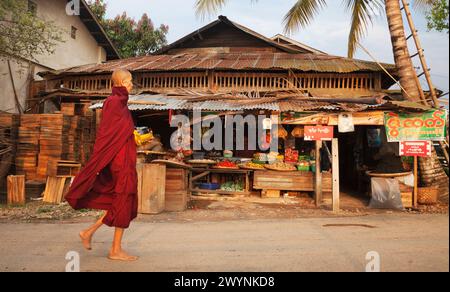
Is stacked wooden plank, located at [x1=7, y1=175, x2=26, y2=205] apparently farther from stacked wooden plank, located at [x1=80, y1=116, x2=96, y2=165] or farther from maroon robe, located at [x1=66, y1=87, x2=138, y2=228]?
maroon robe, located at [x1=66, y1=87, x2=138, y2=228]

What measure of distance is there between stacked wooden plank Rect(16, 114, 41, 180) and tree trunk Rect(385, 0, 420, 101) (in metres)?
9.91

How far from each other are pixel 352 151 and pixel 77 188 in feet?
37.8

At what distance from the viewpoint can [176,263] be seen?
3.66m

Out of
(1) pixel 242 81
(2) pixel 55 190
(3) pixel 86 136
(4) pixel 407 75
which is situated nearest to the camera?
(2) pixel 55 190

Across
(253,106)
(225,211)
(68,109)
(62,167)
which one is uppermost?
(68,109)

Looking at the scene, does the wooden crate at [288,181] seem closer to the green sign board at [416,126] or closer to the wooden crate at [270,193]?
the wooden crate at [270,193]

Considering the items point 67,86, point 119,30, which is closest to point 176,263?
point 67,86

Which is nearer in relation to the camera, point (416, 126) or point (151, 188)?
point (151, 188)

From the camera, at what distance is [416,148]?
7.90 metres

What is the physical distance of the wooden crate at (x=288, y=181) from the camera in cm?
939

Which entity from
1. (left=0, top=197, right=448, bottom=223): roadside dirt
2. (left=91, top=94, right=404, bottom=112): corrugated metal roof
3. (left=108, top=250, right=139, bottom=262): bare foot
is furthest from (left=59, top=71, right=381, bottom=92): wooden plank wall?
(left=108, top=250, right=139, bottom=262): bare foot

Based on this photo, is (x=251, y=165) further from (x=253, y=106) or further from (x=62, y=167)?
(x=62, y=167)

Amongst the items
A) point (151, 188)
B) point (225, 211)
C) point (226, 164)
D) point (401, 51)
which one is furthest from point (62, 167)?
point (401, 51)

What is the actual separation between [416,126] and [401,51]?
2357 millimetres
